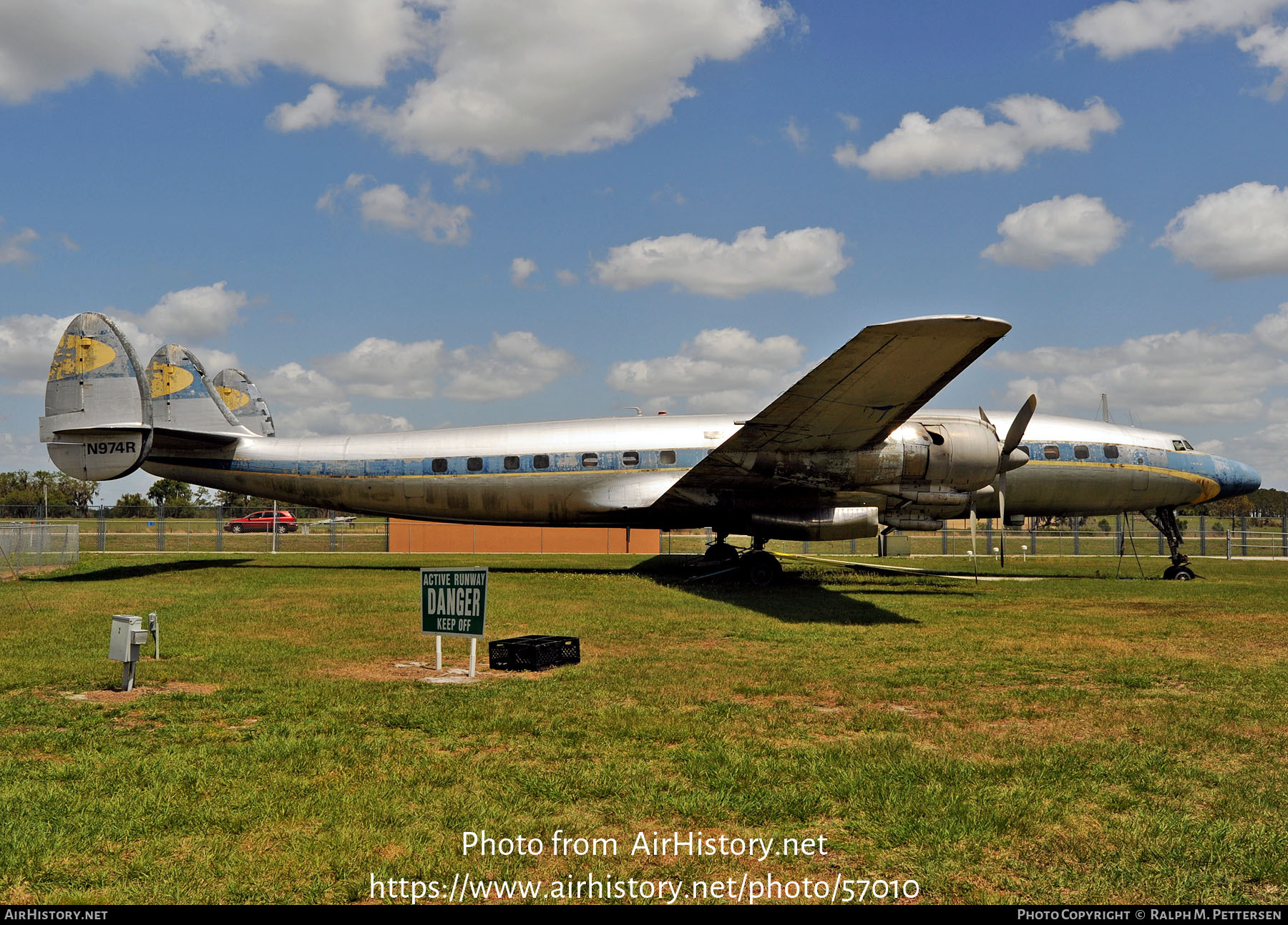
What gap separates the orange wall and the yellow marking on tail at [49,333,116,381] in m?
24.4

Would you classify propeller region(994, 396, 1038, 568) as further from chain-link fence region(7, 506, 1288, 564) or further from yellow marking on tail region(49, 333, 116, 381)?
yellow marking on tail region(49, 333, 116, 381)

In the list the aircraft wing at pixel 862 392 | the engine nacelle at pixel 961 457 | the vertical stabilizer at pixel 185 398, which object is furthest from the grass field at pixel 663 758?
the vertical stabilizer at pixel 185 398

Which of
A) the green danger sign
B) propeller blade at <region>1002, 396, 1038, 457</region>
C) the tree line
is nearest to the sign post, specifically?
the green danger sign

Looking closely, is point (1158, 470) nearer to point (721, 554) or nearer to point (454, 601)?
point (721, 554)

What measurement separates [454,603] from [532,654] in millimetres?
1125

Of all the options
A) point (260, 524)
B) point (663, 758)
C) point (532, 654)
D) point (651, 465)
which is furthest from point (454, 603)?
point (260, 524)

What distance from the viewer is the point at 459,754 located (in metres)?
6.84

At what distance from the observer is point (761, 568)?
841 inches

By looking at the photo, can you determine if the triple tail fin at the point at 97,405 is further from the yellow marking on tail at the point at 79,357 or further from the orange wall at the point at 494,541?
the orange wall at the point at 494,541

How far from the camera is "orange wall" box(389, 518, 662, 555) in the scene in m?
45.9

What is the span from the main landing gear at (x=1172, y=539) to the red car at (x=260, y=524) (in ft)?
163

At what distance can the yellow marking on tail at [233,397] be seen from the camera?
30.1 m

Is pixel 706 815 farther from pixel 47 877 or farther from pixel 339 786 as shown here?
pixel 47 877

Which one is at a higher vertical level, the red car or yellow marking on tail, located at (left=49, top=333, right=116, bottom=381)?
yellow marking on tail, located at (left=49, top=333, right=116, bottom=381)
